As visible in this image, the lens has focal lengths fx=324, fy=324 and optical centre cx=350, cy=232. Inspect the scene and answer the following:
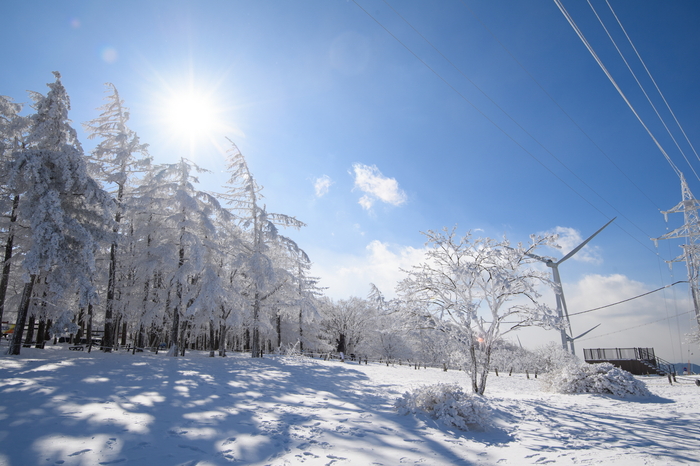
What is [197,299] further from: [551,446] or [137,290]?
[551,446]

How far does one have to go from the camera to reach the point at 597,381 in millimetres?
14852

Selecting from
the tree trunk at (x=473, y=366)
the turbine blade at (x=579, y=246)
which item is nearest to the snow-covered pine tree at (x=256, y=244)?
the tree trunk at (x=473, y=366)

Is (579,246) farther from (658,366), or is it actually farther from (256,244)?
(256,244)

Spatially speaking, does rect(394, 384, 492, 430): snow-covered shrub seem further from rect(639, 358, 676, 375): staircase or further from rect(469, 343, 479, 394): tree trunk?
rect(639, 358, 676, 375): staircase

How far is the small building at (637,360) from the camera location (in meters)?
31.1

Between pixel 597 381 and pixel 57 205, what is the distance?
2595 centimetres

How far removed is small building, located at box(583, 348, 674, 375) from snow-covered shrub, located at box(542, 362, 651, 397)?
2143 centimetres

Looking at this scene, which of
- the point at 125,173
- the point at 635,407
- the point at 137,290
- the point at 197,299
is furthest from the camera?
the point at 137,290

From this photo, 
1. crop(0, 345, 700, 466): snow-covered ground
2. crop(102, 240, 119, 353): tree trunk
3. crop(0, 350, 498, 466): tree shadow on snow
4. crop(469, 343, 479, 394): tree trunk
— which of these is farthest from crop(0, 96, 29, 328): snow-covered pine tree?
crop(469, 343, 479, 394): tree trunk

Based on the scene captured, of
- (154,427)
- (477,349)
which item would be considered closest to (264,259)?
(477,349)

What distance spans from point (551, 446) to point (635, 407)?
814 cm

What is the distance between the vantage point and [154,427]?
6.45m

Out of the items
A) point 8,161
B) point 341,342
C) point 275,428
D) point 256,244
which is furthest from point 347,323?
point 275,428

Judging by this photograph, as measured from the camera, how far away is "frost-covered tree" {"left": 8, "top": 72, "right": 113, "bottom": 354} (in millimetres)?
14320
